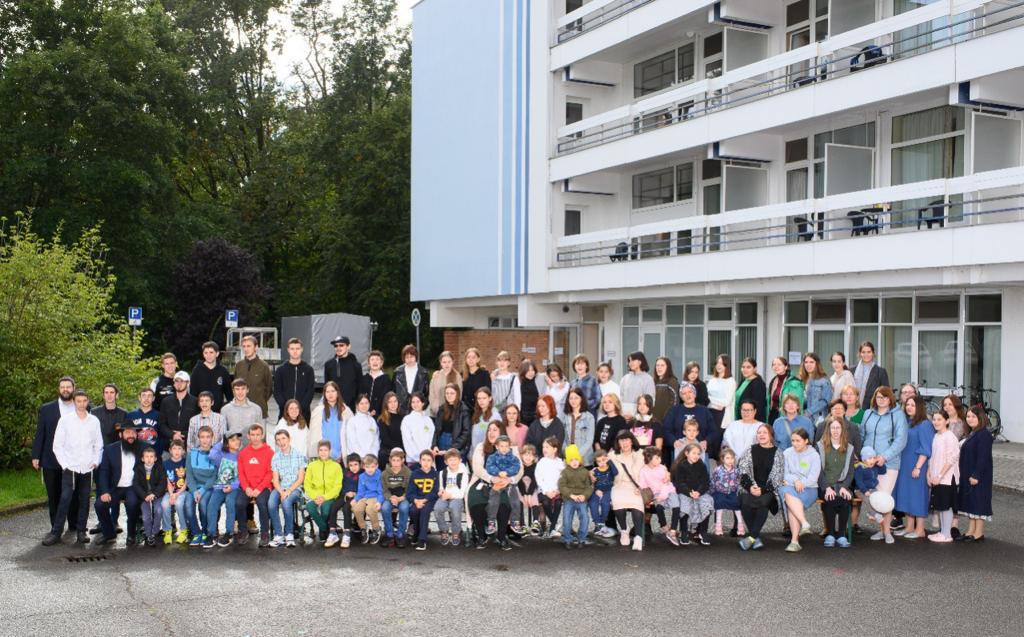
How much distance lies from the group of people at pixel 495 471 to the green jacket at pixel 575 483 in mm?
25

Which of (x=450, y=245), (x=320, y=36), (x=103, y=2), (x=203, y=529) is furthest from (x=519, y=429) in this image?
(x=320, y=36)

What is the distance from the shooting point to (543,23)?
3181 centimetres

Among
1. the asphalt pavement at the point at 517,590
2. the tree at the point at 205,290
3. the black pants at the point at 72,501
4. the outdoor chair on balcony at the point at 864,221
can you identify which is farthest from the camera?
the tree at the point at 205,290

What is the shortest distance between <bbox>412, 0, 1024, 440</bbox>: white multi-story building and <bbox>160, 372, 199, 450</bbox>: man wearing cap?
46.5 ft

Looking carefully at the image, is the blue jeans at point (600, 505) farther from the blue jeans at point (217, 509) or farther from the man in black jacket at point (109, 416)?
the man in black jacket at point (109, 416)

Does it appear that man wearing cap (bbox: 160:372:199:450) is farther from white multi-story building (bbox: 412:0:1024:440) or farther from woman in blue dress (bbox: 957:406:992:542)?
white multi-story building (bbox: 412:0:1024:440)

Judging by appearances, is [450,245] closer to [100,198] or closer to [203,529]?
[100,198]

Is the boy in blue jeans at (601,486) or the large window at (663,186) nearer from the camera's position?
the boy in blue jeans at (601,486)

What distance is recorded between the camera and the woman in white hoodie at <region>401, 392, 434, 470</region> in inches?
484

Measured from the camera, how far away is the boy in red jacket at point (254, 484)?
11.4 meters

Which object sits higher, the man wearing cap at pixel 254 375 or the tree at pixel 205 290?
the tree at pixel 205 290

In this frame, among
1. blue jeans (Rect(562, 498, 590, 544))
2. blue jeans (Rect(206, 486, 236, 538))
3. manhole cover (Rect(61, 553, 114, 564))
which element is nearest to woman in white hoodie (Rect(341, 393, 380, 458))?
blue jeans (Rect(206, 486, 236, 538))

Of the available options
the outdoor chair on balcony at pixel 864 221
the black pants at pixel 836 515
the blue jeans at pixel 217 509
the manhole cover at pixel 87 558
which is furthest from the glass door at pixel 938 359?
the manhole cover at pixel 87 558

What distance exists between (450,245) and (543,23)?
8.62 metres
